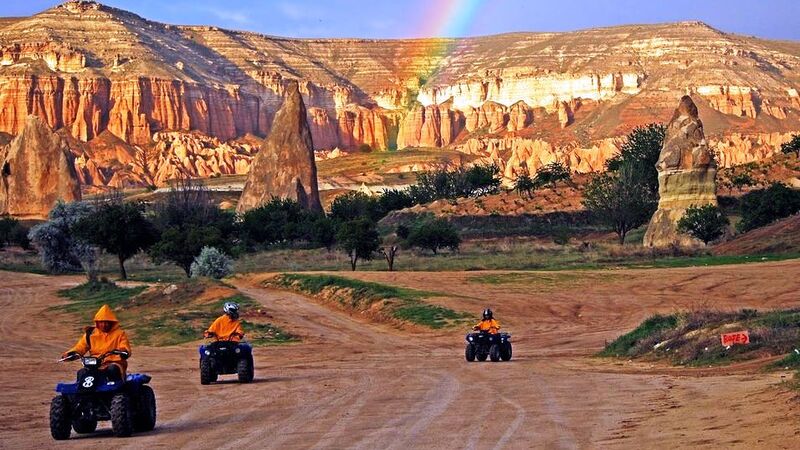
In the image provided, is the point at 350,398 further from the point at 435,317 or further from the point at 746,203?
the point at 746,203

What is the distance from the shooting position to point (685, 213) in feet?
218

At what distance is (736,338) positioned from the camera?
74.2 feet

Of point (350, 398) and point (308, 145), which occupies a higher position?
point (308, 145)

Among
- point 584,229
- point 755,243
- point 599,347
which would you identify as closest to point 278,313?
point 599,347

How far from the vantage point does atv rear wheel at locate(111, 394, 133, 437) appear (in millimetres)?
14883

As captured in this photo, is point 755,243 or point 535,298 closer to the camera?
point 535,298

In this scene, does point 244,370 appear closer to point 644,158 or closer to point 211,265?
point 211,265

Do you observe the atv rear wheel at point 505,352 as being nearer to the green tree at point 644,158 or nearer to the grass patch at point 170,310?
the grass patch at point 170,310

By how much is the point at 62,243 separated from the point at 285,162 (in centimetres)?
5212

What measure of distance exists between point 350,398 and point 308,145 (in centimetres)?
11213

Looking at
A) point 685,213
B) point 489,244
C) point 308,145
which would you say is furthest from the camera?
point 308,145

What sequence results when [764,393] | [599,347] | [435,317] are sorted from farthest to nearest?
[435,317] < [599,347] < [764,393]

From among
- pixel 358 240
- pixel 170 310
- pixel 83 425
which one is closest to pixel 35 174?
pixel 358 240

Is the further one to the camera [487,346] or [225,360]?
[487,346]
